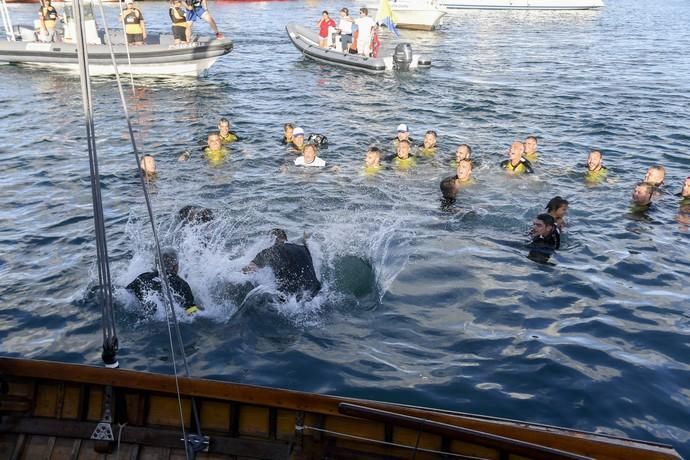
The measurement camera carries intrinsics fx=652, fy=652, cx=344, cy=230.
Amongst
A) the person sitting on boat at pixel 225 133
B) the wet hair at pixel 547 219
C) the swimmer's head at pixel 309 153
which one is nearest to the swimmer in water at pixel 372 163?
the swimmer's head at pixel 309 153

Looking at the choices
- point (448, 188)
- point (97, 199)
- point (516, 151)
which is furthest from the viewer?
point (516, 151)

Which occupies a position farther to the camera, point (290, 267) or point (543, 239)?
point (543, 239)

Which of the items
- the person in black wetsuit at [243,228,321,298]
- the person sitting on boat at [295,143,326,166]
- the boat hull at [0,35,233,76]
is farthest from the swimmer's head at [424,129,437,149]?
the boat hull at [0,35,233,76]

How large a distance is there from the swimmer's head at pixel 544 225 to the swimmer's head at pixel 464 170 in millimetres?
2782

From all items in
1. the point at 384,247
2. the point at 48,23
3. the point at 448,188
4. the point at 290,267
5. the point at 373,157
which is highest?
the point at 48,23

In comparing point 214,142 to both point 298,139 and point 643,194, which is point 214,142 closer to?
point 298,139

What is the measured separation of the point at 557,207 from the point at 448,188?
7.51 ft

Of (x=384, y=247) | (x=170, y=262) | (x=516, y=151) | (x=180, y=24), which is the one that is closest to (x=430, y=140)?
(x=516, y=151)

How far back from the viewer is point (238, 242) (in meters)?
11.1

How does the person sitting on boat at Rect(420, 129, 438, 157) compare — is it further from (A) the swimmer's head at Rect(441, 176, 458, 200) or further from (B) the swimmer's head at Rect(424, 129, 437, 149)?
(A) the swimmer's head at Rect(441, 176, 458, 200)

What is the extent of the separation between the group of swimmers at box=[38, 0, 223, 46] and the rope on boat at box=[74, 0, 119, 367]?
18.0 metres

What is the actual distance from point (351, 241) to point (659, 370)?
5110mm

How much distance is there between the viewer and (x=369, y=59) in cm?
2484

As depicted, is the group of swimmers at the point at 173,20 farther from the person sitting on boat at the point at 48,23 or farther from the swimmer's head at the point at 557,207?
the swimmer's head at the point at 557,207
